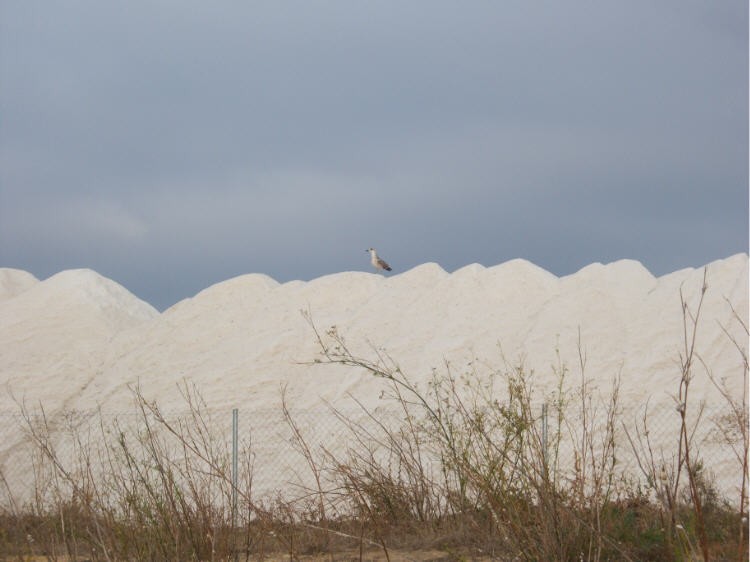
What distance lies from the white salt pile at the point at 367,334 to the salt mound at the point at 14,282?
2336 millimetres

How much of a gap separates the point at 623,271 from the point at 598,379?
5.73 meters

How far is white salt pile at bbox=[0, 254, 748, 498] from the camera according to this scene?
52.4ft

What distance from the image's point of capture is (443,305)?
63.8 ft

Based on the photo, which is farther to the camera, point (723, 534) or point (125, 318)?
point (125, 318)

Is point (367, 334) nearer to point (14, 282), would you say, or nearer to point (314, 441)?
point (314, 441)

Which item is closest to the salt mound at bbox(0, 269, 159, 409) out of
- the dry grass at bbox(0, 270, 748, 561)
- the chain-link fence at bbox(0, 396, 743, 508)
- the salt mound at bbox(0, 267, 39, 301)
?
the salt mound at bbox(0, 267, 39, 301)

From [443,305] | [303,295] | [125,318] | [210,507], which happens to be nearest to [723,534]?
[210,507]

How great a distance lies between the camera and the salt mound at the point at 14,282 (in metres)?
26.3

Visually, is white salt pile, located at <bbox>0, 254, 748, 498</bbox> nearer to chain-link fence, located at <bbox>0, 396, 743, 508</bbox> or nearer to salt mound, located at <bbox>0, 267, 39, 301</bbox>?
chain-link fence, located at <bbox>0, 396, 743, 508</bbox>

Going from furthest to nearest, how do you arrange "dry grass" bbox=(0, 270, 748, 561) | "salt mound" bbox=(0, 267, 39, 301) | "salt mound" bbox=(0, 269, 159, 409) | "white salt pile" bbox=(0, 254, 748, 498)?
"salt mound" bbox=(0, 267, 39, 301)
"salt mound" bbox=(0, 269, 159, 409)
"white salt pile" bbox=(0, 254, 748, 498)
"dry grass" bbox=(0, 270, 748, 561)

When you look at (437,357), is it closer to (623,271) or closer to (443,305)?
(443,305)

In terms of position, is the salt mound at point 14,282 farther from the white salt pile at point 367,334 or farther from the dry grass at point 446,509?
the dry grass at point 446,509

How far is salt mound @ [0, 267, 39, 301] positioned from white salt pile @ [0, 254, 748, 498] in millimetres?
2336

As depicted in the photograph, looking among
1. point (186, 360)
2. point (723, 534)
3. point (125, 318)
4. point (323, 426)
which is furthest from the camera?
point (125, 318)
